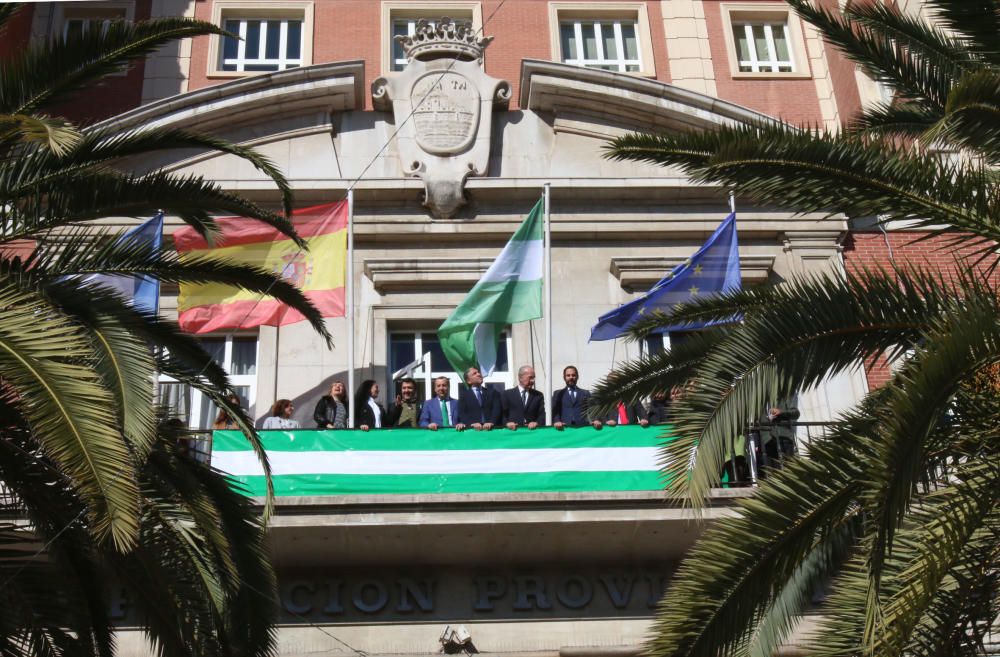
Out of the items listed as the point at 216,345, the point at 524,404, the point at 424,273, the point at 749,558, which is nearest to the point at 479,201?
the point at 424,273

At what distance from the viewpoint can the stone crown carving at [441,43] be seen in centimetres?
1773

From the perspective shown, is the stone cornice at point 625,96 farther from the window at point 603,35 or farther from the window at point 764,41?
the window at point 764,41

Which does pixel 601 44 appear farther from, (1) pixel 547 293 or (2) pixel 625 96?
(1) pixel 547 293

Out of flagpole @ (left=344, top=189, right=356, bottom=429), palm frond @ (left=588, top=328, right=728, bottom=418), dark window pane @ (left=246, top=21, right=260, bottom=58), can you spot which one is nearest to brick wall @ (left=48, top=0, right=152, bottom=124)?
dark window pane @ (left=246, top=21, right=260, bottom=58)

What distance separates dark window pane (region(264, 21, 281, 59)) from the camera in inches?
774

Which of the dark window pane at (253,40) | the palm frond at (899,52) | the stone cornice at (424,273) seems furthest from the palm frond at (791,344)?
the dark window pane at (253,40)

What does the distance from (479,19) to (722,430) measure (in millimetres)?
12440

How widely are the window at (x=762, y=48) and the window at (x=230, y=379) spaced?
26.9 ft

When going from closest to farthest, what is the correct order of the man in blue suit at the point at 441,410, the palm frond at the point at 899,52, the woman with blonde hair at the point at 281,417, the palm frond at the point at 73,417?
1. the palm frond at the point at 73,417
2. the palm frond at the point at 899,52
3. the woman with blonde hair at the point at 281,417
4. the man in blue suit at the point at 441,410

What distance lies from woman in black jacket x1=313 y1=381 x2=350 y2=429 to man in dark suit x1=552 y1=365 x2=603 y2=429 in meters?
2.17

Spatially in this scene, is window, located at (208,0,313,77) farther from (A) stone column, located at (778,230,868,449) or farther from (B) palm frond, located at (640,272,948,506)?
(B) palm frond, located at (640,272,948,506)

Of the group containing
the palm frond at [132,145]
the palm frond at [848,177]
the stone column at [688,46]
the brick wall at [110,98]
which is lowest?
the palm frond at [848,177]

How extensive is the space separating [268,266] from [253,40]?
16.9ft

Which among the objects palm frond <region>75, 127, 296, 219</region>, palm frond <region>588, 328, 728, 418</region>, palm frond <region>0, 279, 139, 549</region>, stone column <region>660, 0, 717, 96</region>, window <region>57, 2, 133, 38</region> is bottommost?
palm frond <region>0, 279, 139, 549</region>
